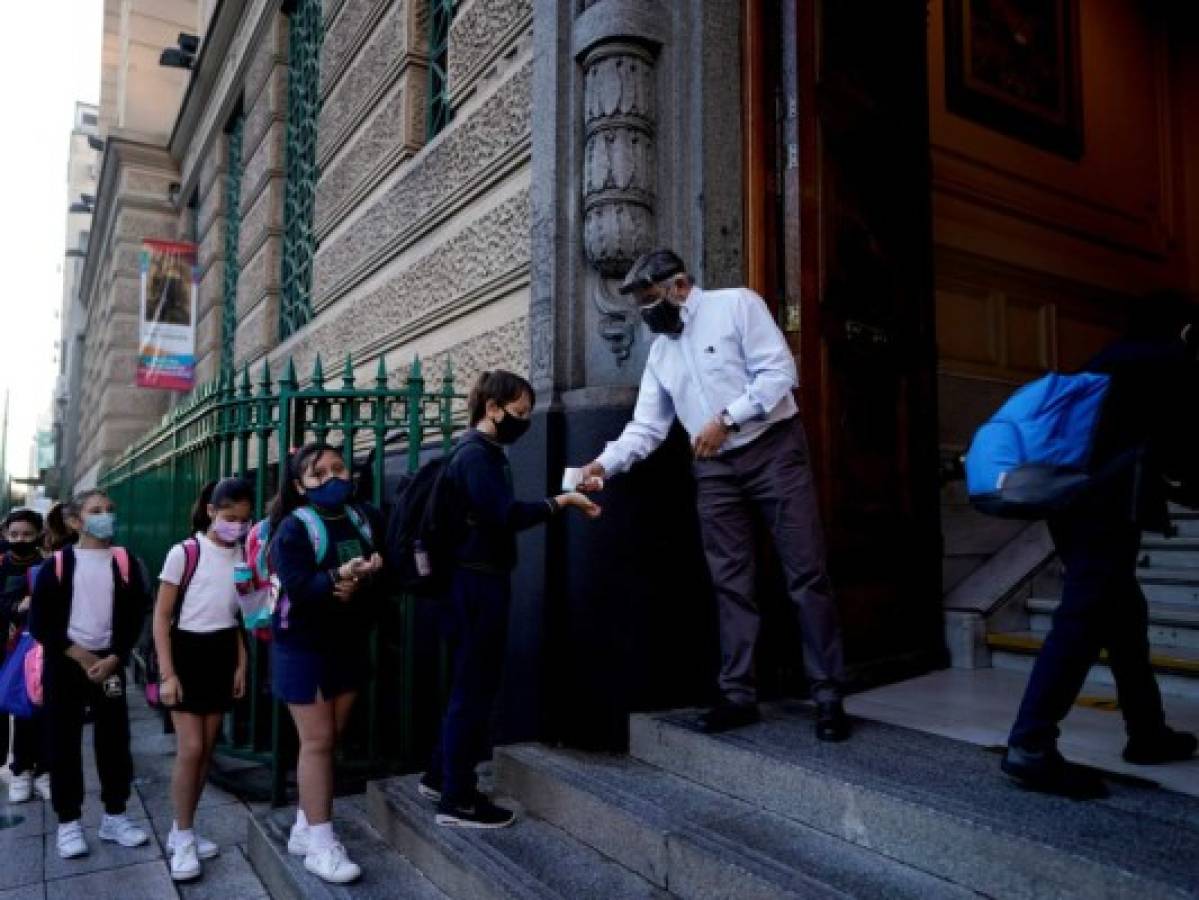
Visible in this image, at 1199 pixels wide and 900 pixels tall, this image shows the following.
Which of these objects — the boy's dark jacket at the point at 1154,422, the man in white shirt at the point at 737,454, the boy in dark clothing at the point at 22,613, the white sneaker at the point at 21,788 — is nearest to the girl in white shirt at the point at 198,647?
the boy in dark clothing at the point at 22,613

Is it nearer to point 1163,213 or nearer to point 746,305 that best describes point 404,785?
point 746,305

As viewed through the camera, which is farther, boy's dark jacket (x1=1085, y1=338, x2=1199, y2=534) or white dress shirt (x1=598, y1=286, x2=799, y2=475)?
white dress shirt (x1=598, y1=286, x2=799, y2=475)

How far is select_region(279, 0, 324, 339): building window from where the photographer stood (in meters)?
8.72

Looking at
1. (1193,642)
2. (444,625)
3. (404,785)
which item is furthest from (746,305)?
(1193,642)

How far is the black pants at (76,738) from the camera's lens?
4.03 metres

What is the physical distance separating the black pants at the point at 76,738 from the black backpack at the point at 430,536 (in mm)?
1886

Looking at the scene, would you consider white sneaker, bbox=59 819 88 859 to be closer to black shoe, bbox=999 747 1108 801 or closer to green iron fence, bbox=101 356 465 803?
green iron fence, bbox=101 356 465 803

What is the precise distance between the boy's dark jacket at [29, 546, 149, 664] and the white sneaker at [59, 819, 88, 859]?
747 millimetres

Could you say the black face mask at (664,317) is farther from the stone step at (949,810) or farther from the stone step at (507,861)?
the stone step at (507,861)

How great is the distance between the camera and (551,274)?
13.7ft

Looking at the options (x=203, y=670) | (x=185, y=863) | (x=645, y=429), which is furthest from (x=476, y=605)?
(x=185, y=863)

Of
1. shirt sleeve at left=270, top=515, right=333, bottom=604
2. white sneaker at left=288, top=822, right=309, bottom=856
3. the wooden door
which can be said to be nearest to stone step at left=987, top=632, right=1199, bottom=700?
the wooden door

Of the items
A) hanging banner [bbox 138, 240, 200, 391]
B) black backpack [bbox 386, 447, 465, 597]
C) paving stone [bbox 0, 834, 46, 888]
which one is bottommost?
paving stone [bbox 0, 834, 46, 888]

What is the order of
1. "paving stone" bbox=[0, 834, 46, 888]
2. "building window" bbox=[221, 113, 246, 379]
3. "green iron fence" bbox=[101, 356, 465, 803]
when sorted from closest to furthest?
"paving stone" bbox=[0, 834, 46, 888] → "green iron fence" bbox=[101, 356, 465, 803] → "building window" bbox=[221, 113, 246, 379]
